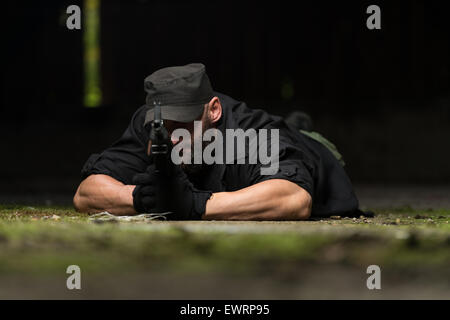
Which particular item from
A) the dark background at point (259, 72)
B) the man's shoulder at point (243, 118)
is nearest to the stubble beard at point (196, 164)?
the man's shoulder at point (243, 118)

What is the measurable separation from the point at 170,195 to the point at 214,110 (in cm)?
39

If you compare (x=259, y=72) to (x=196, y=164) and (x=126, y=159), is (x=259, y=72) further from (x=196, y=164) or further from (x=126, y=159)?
(x=196, y=164)

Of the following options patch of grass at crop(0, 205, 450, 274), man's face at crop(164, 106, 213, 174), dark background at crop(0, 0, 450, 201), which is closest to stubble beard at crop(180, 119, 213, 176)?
man's face at crop(164, 106, 213, 174)

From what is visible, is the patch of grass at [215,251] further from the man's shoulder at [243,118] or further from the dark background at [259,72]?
the dark background at [259,72]

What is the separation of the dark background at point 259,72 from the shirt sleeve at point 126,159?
3797 millimetres

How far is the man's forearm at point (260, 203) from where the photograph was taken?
2.17 m

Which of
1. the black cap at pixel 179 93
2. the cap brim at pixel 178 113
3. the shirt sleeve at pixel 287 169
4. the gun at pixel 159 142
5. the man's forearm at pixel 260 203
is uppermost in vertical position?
the black cap at pixel 179 93

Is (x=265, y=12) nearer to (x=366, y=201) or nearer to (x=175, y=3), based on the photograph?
(x=175, y=3)

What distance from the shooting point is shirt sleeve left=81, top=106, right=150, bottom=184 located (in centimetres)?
248

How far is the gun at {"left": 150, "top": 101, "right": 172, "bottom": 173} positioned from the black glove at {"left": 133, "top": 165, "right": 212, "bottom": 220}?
35 millimetres

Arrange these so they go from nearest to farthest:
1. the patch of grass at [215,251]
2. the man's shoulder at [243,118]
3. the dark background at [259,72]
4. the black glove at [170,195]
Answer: the patch of grass at [215,251], the black glove at [170,195], the man's shoulder at [243,118], the dark background at [259,72]

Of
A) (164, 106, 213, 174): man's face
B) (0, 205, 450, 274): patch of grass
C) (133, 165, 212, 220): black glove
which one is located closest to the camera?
(0, 205, 450, 274): patch of grass

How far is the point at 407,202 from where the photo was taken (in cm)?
403

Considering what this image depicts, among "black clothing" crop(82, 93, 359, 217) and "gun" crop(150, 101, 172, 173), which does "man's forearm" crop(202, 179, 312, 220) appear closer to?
"black clothing" crop(82, 93, 359, 217)
